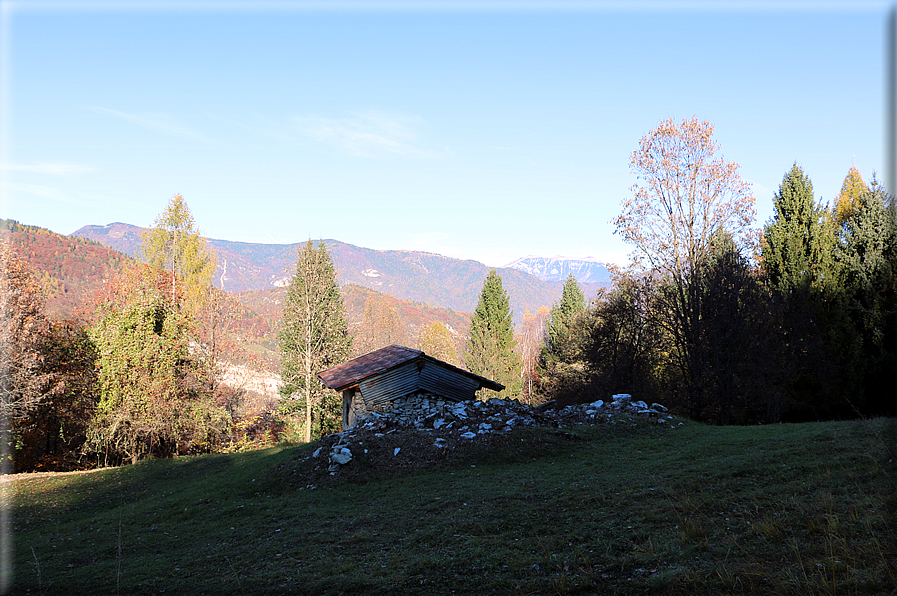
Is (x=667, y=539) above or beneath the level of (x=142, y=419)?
above

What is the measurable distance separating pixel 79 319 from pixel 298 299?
13198mm

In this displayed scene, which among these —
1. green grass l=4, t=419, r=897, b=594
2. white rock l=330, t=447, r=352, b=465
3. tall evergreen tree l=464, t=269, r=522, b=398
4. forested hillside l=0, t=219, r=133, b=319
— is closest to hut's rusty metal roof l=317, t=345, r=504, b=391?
white rock l=330, t=447, r=352, b=465

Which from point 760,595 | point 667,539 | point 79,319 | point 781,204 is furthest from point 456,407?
point 79,319

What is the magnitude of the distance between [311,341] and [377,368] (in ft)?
44.0

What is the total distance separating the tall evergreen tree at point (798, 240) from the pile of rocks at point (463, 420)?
11.8 m

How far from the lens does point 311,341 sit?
1232 inches

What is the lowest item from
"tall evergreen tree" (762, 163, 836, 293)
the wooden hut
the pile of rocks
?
the pile of rocks

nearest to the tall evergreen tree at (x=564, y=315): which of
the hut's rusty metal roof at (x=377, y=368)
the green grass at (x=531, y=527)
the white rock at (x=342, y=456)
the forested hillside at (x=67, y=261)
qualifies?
the hut's rusty metal roof at (x=377, y=368)

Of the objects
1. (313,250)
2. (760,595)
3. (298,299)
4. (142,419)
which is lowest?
(142,419)

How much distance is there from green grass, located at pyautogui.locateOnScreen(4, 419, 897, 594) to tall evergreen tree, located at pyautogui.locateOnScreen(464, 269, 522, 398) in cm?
3278

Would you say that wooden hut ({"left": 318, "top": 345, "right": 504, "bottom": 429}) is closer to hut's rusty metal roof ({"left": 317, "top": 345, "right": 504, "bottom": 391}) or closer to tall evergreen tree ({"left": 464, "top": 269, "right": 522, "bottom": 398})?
hut's rusty metal roof ({"left": 317, "top": 345, "right": 504, "bottom": 391})

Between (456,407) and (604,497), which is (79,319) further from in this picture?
(604,497)

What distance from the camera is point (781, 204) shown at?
25500 millimetres

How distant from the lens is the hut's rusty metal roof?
19047 mm
